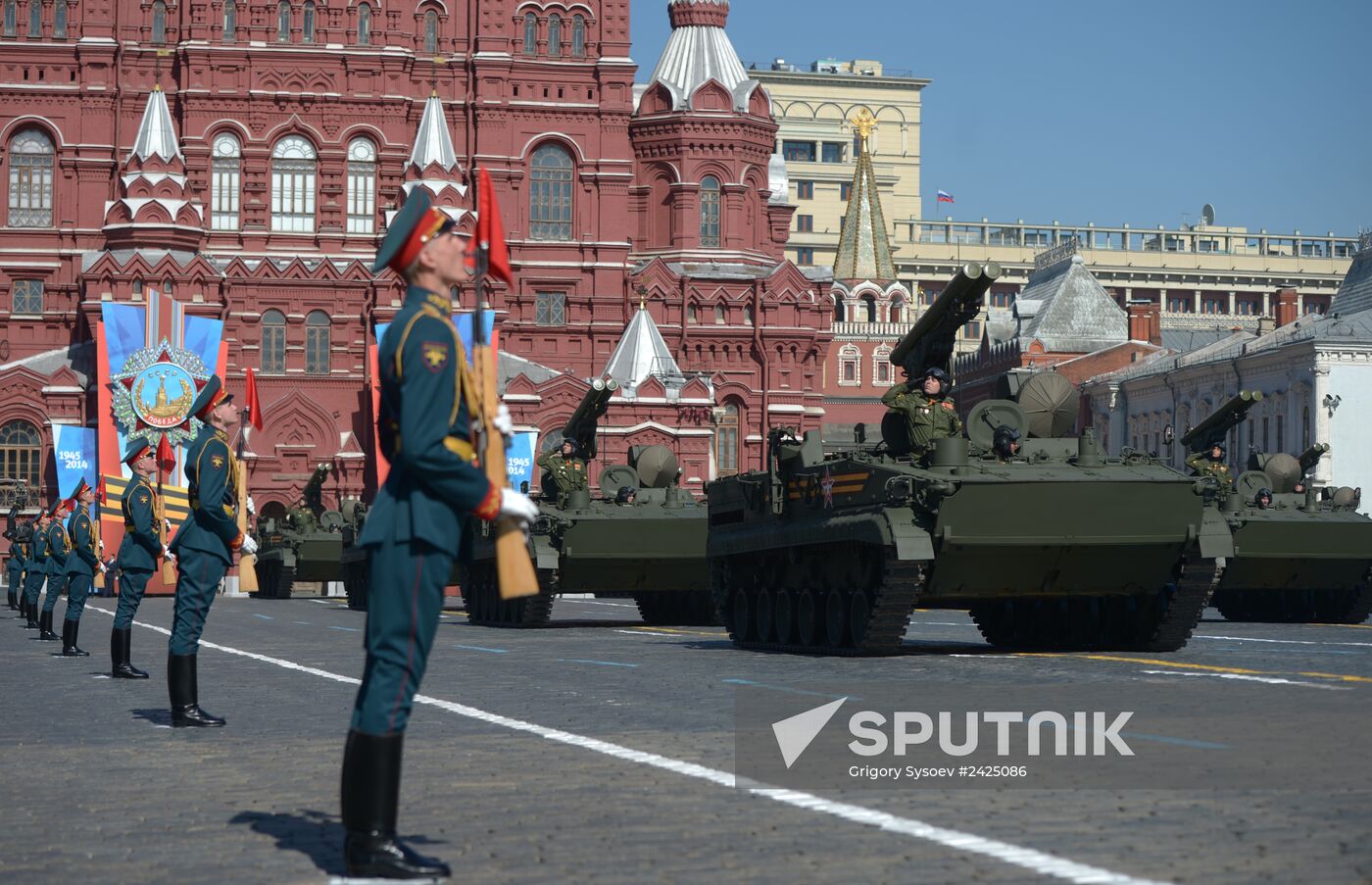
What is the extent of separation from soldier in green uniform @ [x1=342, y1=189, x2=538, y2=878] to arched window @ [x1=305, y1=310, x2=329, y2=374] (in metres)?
65.7

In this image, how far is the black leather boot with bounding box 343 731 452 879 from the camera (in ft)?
22.2

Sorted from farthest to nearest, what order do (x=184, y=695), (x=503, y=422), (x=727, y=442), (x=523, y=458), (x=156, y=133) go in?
(x=727, y=442)
(x=156, y=133)
(x=523, y=458)
(x=184, y=695)
(x=503, y=422)

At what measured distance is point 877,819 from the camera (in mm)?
7867

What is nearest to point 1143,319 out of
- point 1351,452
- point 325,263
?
point 1351,452

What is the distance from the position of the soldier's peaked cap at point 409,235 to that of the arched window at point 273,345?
65.5 m

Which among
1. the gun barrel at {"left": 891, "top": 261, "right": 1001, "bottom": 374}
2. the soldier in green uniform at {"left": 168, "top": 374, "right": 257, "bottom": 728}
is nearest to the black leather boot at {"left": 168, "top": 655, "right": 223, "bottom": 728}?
Result: the soldier in green uniform at {"left": 168, "top": 374, "right": 257, "bottom": 728}

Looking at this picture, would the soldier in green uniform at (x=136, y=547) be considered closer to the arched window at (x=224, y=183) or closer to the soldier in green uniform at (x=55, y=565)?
the soldier in green uniform at (x=55, y=565)

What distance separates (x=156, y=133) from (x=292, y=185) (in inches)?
199

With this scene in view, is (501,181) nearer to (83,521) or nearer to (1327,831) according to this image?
(83,521)

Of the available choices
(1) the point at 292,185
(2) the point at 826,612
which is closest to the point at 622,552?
(2) the point at 826,612

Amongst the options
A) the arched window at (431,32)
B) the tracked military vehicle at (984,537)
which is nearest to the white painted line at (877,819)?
the tracked military vehicle at (984,537)

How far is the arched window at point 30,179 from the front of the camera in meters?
72.0

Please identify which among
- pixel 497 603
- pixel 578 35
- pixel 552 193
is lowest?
pixel 497 603

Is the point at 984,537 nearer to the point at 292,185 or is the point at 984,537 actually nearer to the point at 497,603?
the point at 497,603
